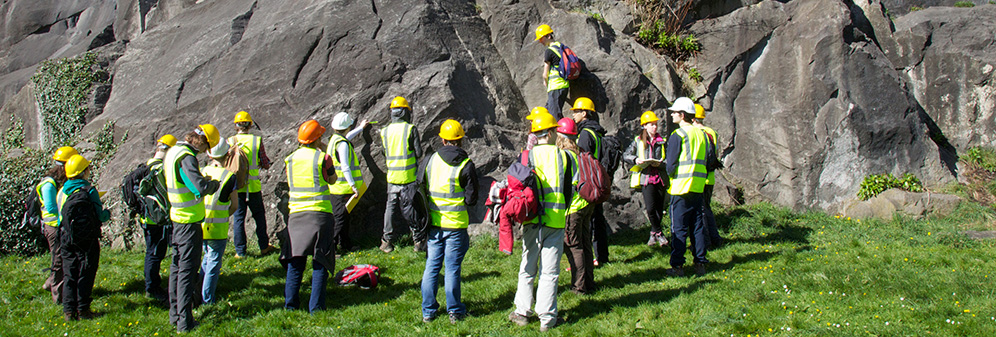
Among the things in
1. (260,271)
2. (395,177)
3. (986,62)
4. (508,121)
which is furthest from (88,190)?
(986,62)

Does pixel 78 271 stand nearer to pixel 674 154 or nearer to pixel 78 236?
pixel 78 236

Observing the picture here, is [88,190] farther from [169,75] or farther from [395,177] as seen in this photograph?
[169,75]

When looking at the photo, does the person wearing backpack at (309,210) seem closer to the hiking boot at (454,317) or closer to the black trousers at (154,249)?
the hiking boot at (454,317)

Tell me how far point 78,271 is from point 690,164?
6.15 m

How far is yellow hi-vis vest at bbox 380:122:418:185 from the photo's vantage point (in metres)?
7.48

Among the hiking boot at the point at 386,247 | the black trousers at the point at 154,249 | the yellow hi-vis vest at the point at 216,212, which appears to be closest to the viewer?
the yellow hi-vis vest at the point at 216,212

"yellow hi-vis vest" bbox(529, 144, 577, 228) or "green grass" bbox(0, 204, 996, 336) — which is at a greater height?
"yellow hi-vis vest" bbox(529, 144, 577, 228)

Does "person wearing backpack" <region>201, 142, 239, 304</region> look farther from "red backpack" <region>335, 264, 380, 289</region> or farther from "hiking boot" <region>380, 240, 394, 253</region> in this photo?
"hiking boot" <region>380, 240, 394, 253</region>

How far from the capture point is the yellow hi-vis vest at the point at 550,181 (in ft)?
16.6

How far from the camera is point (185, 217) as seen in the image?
17.3ft

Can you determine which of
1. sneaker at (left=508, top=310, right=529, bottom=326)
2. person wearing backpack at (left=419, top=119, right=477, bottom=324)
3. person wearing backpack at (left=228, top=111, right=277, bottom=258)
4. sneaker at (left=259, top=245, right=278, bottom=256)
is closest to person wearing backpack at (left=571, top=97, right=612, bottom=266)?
sneaker at (left=508, top=310, right=529, bottom=326)

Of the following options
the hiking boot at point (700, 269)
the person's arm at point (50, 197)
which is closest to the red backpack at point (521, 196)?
the hiking boot at point (700, 269)

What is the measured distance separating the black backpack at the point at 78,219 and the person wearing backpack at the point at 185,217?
88 cm

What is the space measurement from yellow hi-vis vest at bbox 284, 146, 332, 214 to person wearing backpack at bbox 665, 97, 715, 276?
366 centimetres
